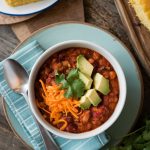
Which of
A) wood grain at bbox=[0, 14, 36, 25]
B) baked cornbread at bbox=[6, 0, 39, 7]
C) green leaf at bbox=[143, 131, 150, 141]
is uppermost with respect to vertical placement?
baked cornbread at bbox=[6, 0, 39, 7]

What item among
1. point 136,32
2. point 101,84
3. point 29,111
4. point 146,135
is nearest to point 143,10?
point 136,32

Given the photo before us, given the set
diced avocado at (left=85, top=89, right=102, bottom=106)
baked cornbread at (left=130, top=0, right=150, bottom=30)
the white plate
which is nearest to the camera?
diced avocado at (left=85, top=89, right=102, bottom=106)

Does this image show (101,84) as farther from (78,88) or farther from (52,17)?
(52,17)

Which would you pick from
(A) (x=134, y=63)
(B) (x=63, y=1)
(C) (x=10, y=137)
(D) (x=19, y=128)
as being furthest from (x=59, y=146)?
(B) (x=63, y=1)

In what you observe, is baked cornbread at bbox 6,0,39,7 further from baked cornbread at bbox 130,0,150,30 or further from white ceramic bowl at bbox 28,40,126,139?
baked cornbread at bbox 130,0,150,30

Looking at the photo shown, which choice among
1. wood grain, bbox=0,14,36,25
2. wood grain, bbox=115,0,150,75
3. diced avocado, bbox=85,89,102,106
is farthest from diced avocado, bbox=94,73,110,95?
wood grain, bbox=0,14,36,25

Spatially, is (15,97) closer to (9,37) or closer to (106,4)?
(9,37)

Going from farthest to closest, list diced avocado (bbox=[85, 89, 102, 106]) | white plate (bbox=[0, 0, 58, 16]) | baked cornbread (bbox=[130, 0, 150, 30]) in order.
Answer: white plate (bbox=[0, 0, 58, 16])
baked cornbread (bbox=[130, 0, 150, 30])
diced avocado (bbox=[85, 89, 102, 106])
